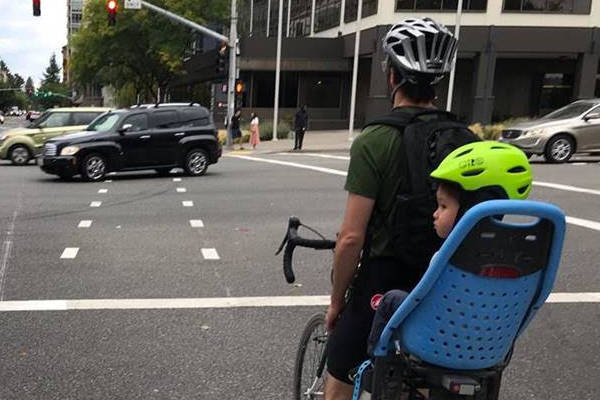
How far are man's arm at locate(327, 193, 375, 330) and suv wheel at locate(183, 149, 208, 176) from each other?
43.7 ft

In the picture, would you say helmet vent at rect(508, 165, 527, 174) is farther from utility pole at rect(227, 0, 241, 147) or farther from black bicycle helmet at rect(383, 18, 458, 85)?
utility pole at rect(227, 0, 241, 147)

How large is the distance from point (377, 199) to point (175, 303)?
11.8 feet

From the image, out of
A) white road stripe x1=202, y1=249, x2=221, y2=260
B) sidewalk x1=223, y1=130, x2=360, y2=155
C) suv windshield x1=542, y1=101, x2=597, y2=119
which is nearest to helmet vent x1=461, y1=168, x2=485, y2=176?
white road stripe x1=202, y1=249, x2=221, y2=260

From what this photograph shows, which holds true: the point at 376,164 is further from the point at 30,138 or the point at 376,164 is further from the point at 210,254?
the point at 30,138

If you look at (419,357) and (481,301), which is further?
(419,357)

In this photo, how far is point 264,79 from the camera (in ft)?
137

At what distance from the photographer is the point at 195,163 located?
15.4 m

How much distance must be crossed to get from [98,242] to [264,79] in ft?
115

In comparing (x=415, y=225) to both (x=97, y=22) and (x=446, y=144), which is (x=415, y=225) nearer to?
(x=446, y=144)

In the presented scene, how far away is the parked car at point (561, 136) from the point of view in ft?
56.7

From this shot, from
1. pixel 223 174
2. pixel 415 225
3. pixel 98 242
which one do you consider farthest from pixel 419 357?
pixel 223 174

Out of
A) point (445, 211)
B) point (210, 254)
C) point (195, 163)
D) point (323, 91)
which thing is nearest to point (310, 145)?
point (195, 163)

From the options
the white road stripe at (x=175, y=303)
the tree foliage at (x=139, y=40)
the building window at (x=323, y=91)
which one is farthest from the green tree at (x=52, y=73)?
the white road stripe at (x=175, y=303)

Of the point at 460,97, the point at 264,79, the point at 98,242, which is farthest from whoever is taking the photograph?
the point at 264,79
